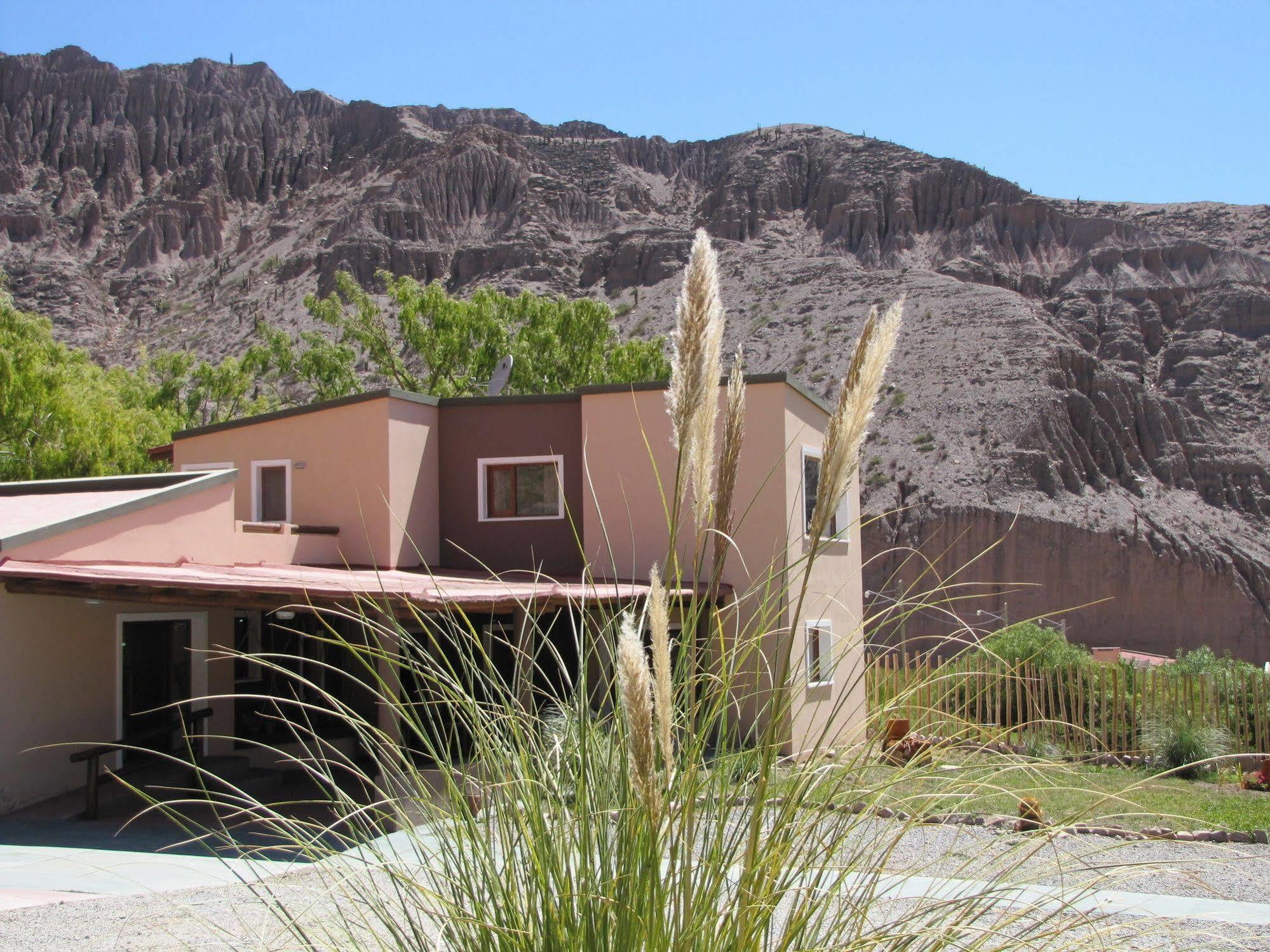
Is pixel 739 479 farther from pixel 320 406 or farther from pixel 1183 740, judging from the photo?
pixel 1183 740

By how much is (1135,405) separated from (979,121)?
35.6 metres

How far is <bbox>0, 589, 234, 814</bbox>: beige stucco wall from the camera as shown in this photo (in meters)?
10.7

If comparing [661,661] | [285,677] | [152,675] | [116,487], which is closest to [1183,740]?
[285,677]

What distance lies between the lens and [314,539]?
51.7 feet

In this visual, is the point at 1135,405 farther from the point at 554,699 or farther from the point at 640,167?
the point at 554,699

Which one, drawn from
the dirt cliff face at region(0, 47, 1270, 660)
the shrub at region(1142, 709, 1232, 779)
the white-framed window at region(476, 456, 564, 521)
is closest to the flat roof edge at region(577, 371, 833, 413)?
the white-framed window at region(476, 456, 564, 521)

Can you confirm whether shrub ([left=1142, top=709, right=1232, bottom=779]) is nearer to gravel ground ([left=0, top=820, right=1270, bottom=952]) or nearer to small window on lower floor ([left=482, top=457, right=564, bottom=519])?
gravel ground ([left=0, top=820, right=1270, bottom=952])

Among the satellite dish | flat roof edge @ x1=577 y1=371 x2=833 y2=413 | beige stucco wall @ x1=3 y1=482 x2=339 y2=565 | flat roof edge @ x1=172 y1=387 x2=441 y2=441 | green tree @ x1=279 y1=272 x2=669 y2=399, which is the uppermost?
green tree @ x1=279 y1=272 x2=669 y2=399

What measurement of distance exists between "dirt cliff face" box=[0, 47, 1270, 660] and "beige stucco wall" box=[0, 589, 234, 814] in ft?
57.5

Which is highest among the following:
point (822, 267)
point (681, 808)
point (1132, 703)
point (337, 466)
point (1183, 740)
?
point (822, 267)

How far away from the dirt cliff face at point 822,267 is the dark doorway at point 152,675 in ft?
53.7

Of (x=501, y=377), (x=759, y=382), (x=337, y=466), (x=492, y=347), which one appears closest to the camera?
(x=759, y=382)

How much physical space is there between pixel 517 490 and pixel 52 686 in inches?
291

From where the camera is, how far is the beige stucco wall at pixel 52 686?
35.2 feet
